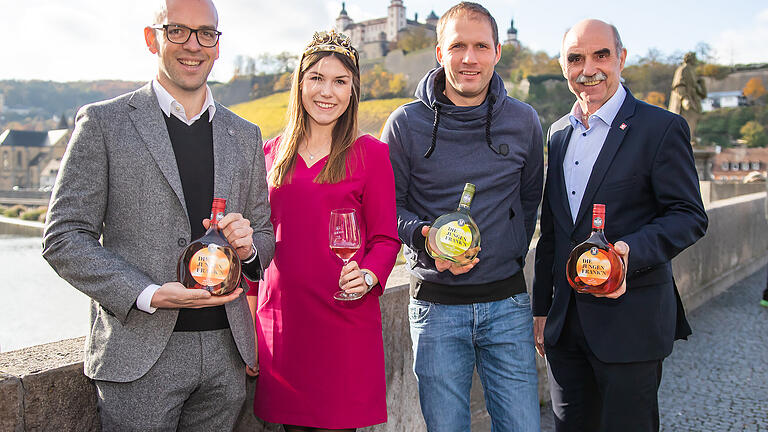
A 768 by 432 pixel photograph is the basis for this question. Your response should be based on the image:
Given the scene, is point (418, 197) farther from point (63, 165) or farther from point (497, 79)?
point (63, 165)

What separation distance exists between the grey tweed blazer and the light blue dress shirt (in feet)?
4.97

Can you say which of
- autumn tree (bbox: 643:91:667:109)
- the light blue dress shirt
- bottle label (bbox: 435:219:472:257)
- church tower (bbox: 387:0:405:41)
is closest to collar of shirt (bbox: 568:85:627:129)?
the light blue dress shirt

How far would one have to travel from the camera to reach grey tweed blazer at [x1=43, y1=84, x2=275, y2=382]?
181 cm

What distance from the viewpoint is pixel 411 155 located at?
278 cm

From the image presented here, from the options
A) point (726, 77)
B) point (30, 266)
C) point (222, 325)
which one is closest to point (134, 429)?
point (222, 325)

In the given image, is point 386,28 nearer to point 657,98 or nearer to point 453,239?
point 657,98

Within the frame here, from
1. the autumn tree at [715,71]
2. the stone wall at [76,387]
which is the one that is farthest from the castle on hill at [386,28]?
the stone wall at [76,387]

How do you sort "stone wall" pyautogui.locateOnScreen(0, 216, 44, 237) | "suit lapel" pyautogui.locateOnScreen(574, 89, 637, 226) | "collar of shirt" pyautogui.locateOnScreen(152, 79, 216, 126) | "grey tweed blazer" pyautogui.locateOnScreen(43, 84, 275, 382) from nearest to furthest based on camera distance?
1. "grey tweed blazer" pyautogui.locateOnScreen(43, 84, 275, 382)
2. "collar of shirt" pyautogui.locateOnScreen(152, 79, 216, 126)
3. "suit lapel" pyautogui.locateOnScreen(574, 89, 637, 226)
4. "stone wall" pyautogui.locateOnScreen(0, 216, 44, 237)

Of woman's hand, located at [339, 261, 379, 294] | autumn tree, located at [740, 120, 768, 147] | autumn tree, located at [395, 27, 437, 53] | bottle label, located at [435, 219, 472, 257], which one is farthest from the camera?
autumn tree, located at [395, 27, 437, 53]

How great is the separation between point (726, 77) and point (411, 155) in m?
104

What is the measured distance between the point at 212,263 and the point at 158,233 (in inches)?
7.6

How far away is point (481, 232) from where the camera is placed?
2.71 m

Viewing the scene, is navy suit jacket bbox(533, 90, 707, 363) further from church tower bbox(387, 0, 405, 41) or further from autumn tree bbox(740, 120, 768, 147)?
church tower bbox(387, 0, 405, 41)

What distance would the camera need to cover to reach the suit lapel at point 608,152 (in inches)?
103
